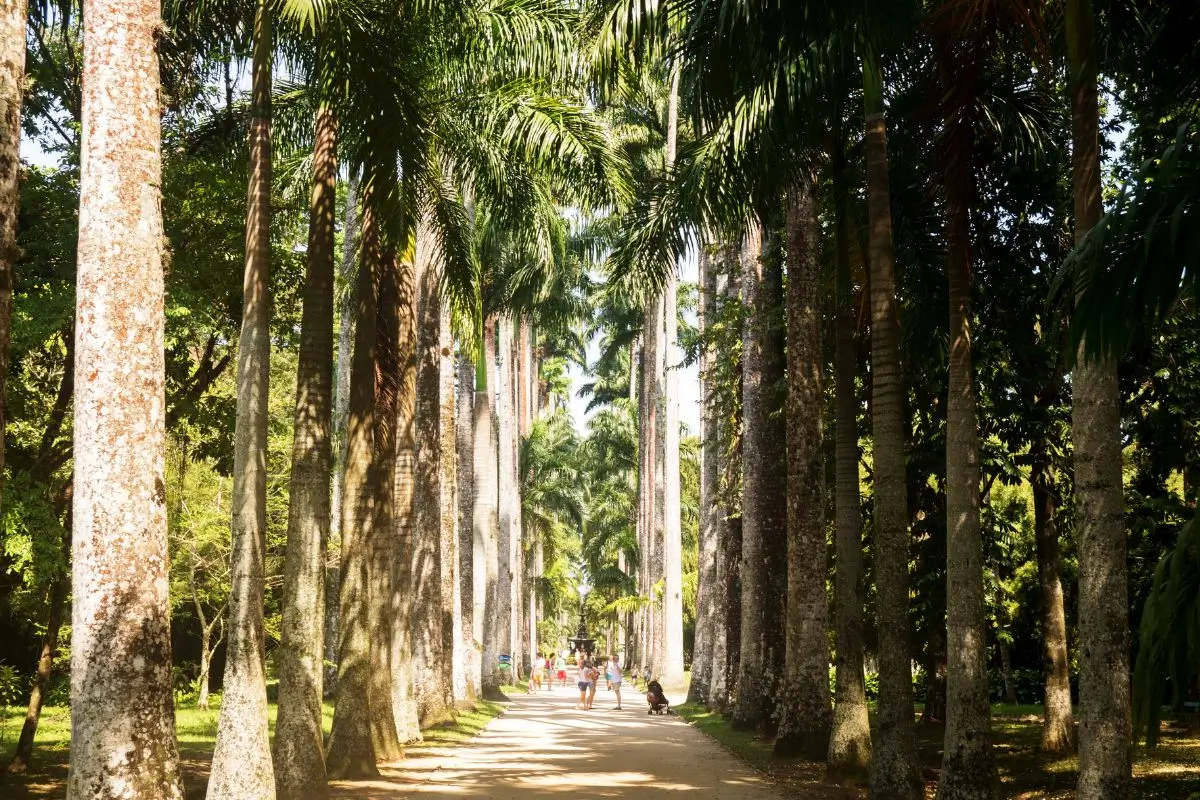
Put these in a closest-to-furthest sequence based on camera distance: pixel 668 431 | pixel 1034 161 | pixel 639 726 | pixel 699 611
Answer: pixel 1034 161, pixel 639 726, pixel 699 611, pixel 668 431

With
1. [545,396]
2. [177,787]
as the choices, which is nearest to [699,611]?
[177,787]

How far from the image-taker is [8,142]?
748 centimetres

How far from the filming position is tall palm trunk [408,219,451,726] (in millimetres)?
22125

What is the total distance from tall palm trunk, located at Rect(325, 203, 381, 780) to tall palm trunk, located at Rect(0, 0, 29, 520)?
6972 mm

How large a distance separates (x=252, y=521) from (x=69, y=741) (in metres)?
5.41

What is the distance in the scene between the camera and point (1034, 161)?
576 inches

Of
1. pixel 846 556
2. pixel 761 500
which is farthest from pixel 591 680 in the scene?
pixel 846 556

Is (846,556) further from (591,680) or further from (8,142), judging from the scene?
(591,680)

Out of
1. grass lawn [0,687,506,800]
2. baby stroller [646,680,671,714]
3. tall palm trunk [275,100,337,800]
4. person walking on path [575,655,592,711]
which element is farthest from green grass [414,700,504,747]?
tall palm trunk [275,100,337,800]

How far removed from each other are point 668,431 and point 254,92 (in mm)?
23898

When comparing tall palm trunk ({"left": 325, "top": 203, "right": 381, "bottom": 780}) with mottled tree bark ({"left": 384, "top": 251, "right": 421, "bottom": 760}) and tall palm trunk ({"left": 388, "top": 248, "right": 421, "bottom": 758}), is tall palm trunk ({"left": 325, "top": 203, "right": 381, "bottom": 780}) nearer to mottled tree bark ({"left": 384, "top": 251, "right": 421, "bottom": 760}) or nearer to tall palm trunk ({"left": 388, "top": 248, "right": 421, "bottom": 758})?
mottled tree bark ({"left": 384, "top": 251, "right": 421, "bottom": 760})

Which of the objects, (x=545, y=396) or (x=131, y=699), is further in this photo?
(x=545, y=396)

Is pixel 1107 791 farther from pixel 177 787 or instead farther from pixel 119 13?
pixel 119 13

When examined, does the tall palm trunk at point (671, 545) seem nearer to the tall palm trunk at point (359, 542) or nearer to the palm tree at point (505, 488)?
the palm tree at point (505, 488)
